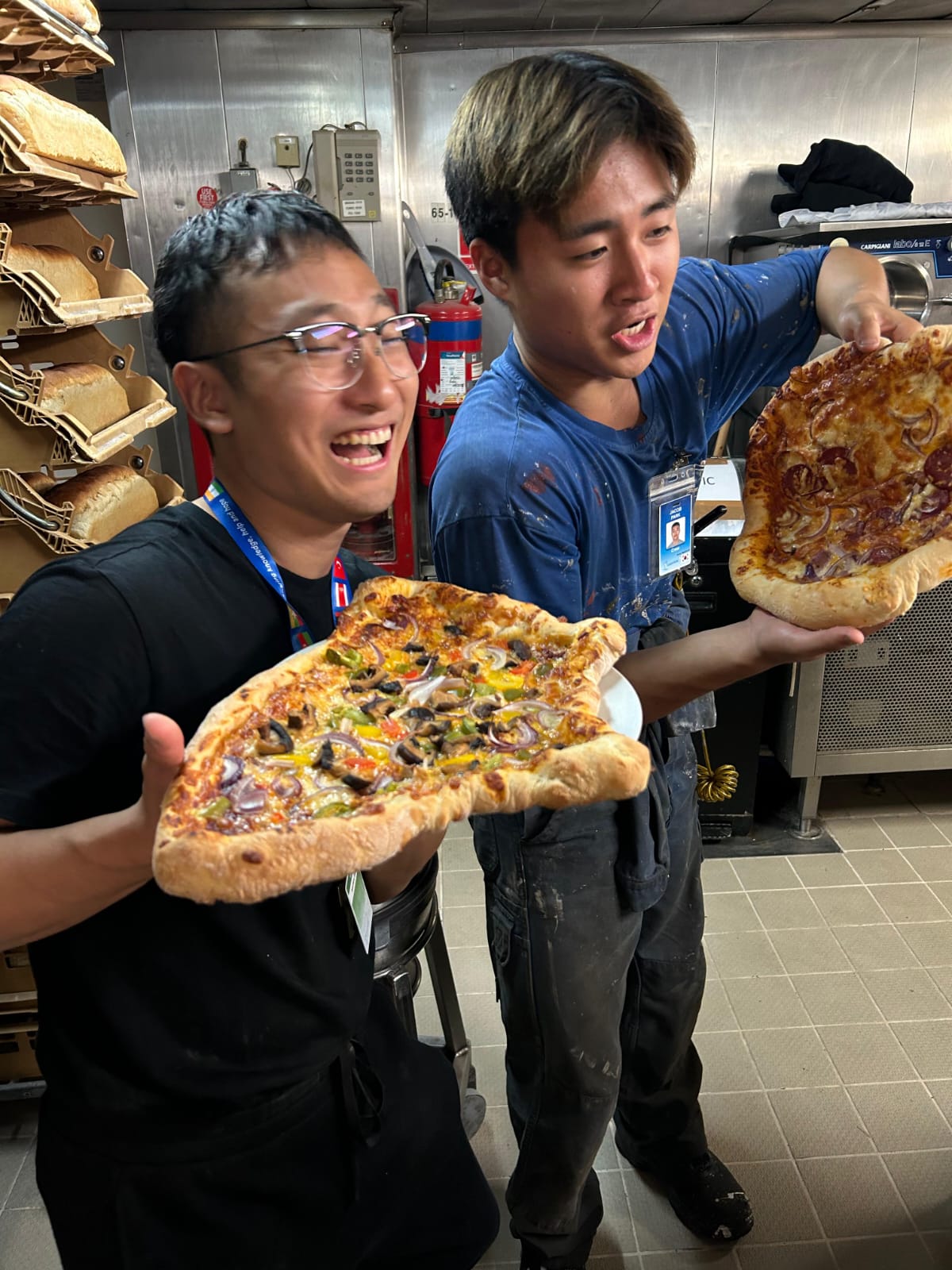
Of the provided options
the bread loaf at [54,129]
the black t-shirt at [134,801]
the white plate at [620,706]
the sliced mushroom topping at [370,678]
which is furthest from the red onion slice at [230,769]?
the bread loaf at [54,129]

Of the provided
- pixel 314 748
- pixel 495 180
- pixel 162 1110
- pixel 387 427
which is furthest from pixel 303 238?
pixel 162 1110

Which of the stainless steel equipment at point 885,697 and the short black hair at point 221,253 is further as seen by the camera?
the stainless steel equipment at point 885,697

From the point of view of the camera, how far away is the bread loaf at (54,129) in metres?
1.93

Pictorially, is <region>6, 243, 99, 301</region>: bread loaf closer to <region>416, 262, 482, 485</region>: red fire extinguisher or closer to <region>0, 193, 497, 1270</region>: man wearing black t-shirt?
<region>0, 193, 497, 1270</region>: man wearing black t-shirt

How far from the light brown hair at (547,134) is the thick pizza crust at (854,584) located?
24.7 inches

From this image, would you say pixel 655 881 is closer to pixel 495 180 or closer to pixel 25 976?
pixel 495 180

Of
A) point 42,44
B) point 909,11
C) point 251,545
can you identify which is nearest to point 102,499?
point 42,44

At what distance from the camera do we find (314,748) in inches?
45.0

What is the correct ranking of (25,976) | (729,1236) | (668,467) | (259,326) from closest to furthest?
(259,326) < (668,467) < (729,1236) < (25,976)

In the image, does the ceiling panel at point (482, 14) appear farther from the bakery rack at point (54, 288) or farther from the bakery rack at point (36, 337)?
the bakery rack at point (54, 288)

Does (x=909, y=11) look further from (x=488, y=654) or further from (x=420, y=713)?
(x=420, y=713)

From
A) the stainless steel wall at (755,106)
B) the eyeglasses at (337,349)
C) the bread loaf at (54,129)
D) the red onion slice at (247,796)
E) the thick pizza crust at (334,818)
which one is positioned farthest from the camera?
the stainless steel wall at (755,106)

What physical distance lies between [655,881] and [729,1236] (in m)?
1.09

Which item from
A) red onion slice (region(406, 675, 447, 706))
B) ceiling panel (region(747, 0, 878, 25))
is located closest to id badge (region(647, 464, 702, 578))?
red onion slice (region(406, 675, 447, 706))
